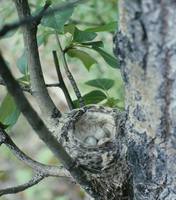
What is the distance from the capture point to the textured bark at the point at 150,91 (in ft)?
2.12

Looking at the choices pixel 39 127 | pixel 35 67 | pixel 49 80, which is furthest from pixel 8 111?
pixel 49 80

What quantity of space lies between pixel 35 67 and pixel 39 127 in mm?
282

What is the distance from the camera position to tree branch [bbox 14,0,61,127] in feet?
2.86

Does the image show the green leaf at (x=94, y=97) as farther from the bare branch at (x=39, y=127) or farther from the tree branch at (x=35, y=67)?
the bare branch at (x=39, y=127)

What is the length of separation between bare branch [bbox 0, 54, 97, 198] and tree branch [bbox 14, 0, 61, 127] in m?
0.19

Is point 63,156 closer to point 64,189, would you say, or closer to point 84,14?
point 84,14

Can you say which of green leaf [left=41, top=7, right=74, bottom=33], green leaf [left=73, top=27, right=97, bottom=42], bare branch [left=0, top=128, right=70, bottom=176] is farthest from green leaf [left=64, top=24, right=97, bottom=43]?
bare branch [left=0, top=128, right=70, bottom=176]

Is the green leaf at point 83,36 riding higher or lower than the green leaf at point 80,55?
higher

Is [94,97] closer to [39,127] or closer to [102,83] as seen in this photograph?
[102,83]

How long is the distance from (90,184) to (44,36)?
18.1 inches

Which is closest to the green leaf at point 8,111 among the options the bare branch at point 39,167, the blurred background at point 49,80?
the blurred background at point 49,80

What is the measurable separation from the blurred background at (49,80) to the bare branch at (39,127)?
27 cm

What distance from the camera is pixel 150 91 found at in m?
0.71

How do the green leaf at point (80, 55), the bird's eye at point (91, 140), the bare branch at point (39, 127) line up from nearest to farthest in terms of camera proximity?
the bare branch at point (39, 127), the bird's eye at point (91, 140), the green leaf at point (80, 55)
